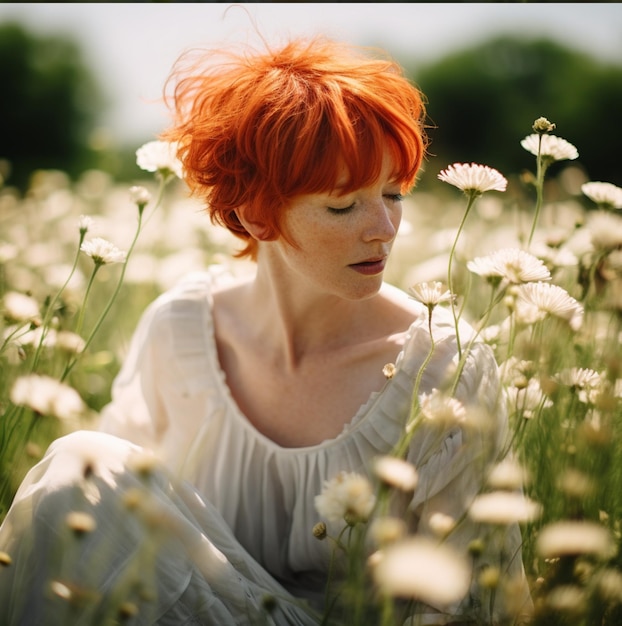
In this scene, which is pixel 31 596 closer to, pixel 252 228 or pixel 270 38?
pixel 252 228

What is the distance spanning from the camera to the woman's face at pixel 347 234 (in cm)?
117

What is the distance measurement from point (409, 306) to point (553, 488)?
0.42 m

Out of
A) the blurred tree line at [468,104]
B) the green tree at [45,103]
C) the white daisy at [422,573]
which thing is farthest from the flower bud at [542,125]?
the green tree at [45,103]

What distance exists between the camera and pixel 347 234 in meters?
1.18

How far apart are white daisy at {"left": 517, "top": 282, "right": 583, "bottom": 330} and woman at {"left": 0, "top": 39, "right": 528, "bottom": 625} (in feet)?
0.46

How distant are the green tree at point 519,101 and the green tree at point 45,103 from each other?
210 inches

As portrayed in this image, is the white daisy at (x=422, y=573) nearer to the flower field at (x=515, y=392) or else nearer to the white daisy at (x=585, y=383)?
the flower field at (x=515, y=392)

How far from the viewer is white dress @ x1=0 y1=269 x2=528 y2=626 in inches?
38.0

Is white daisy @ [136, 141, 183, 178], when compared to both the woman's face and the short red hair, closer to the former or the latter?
the short red hair

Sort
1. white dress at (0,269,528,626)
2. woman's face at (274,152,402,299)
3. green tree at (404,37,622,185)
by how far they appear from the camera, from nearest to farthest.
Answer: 1. white dress at (0,269,528,626)
2. woman's face at (274,152,402,299)
3. green tree at (404,37,622,185)

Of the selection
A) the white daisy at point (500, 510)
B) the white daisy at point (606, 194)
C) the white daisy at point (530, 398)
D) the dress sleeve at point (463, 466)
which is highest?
the white daisy at point (606, 194)

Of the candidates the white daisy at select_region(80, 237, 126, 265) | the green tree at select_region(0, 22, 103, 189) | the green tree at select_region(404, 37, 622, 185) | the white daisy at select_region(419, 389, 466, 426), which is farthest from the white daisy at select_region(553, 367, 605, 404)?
the green tree at select_region(0, 22, 103, 189)

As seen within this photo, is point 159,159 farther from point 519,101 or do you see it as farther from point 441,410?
point 519,101

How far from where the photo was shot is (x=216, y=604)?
103 centimetres
